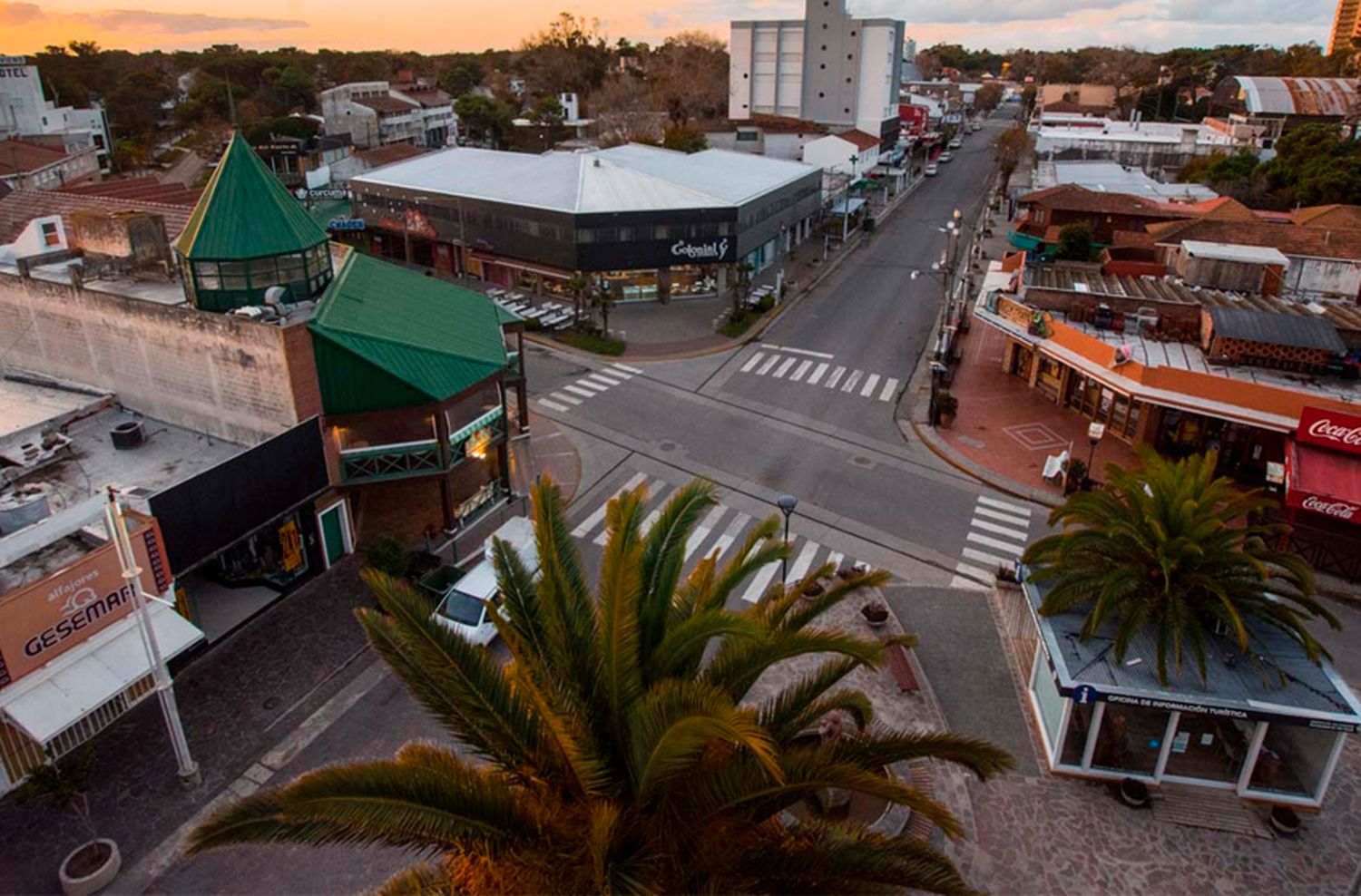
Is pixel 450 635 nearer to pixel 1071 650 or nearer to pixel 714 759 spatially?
pixel 714 759

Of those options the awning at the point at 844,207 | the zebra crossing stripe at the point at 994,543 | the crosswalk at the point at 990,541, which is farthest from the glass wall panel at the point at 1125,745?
the awning at the point at 844,207

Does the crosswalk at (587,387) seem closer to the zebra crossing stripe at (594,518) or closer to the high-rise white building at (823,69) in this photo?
the zebra crossing stripe at (594,518)

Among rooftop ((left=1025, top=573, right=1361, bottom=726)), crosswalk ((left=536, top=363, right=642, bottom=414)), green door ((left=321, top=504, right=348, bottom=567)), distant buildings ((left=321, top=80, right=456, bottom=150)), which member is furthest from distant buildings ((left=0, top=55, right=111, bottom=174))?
rooftop ((left=1025, top=573, right=1361, bottom=726))

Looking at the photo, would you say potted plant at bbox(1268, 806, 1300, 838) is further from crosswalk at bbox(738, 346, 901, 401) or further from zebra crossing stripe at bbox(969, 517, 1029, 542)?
crosswalk at bbox(738, 346, 901, 401)

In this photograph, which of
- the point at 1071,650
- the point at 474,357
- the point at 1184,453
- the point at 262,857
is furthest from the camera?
the point at 1184,453

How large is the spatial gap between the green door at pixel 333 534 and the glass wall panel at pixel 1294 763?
2422cm

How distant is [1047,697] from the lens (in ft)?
65.4

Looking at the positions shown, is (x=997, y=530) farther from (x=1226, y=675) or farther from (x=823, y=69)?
(x=823, y=69)

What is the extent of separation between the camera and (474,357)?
87.5 ft

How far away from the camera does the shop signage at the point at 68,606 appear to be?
16.8m

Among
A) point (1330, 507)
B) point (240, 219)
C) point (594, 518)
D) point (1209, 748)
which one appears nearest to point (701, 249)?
point (594, 518)

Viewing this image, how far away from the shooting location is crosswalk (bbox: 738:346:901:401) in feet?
134

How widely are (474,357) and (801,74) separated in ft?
314

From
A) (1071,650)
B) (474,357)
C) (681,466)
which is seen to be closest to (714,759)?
(1071,650)
